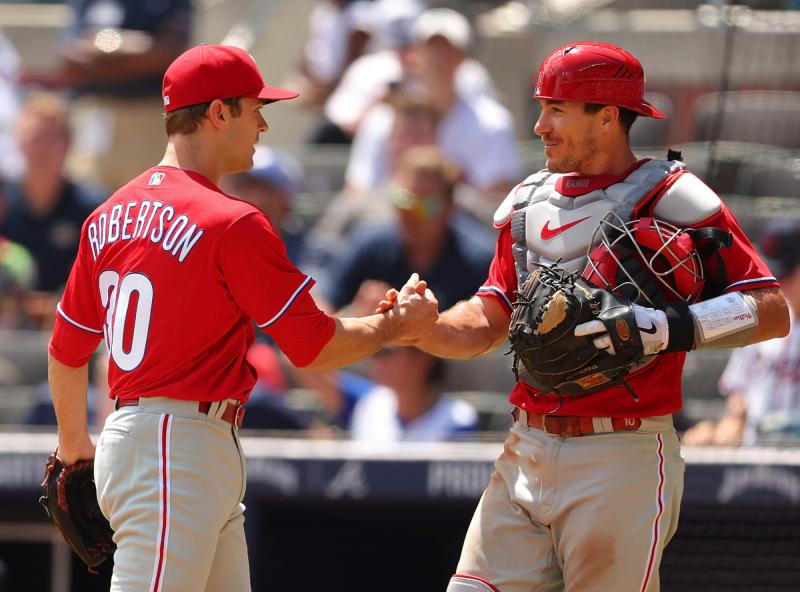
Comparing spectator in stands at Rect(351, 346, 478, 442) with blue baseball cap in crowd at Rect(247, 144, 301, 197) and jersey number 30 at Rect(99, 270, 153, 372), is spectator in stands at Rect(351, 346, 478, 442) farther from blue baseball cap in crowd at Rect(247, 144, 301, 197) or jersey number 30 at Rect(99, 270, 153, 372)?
jersey number 30 at Rect(99, 270, 153, 372)

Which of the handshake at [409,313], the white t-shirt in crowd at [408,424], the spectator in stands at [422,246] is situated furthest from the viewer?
the spectator in stands at [422,246]

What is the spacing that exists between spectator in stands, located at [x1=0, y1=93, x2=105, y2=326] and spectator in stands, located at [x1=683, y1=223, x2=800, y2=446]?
3.50 metres

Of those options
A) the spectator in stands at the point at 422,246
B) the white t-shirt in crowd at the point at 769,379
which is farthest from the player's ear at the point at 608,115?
the spectator in stands at the point at 422,246

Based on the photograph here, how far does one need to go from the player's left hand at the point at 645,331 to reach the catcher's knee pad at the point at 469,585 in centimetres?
68

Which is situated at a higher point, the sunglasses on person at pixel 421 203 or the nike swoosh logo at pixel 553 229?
the nike swoosh logo at pixel 553 229

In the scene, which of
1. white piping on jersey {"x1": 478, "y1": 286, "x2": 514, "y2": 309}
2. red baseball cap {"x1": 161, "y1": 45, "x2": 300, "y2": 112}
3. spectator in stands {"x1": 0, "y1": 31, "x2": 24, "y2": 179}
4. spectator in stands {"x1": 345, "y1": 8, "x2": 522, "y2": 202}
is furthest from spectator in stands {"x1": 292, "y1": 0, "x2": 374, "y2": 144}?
red baseball cap {"x1": 161, "y1": 45, "x2": 300, "y2": 112}

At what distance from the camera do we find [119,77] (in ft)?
27.4

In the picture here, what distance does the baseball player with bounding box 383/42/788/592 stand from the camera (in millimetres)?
3348

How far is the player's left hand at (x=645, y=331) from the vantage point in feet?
10.6

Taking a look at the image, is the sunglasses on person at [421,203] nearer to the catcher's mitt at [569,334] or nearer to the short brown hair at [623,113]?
the short brown hair at [623,113]

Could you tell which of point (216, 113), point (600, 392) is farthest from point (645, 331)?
point (216, 113)

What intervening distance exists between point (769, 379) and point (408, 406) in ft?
4.85

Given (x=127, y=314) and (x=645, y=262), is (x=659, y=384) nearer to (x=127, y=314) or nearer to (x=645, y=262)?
(x=645, y=262)

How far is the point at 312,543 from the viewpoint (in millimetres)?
5613
